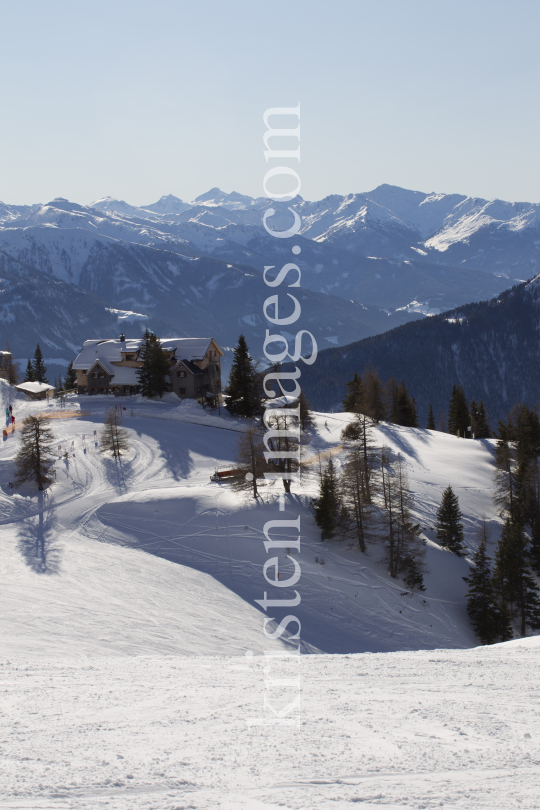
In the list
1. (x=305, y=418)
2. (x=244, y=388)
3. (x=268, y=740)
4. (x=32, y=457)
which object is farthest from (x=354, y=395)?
(x=268, y=740)

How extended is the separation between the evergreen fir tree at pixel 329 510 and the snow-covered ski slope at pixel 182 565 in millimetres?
1024

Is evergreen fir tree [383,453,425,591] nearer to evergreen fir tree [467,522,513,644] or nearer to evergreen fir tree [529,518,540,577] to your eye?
evergreen fir tree [467,522,513,644]

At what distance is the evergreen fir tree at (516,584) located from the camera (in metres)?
38.3

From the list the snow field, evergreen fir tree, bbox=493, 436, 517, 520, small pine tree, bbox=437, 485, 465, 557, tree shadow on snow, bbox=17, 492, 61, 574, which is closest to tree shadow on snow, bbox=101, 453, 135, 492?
tree shadow on snow, bbox=17, 492, 61, 574

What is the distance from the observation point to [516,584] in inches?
1519

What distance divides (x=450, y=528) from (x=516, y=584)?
24.1ft

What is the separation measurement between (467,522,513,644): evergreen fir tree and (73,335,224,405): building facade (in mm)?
43572

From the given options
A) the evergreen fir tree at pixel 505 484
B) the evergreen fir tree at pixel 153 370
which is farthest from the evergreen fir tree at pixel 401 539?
the evergreen fir tree at pixel 153 370

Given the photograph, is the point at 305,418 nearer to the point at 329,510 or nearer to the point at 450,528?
the point at 450,528

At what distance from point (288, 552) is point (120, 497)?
571 inches

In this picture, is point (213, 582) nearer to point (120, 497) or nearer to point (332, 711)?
point (120, 497)

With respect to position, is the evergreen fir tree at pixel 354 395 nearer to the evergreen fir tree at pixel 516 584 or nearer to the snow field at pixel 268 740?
the evergreen fir tree at pixel 516 584

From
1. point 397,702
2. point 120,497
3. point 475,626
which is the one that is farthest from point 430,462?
point 397,702

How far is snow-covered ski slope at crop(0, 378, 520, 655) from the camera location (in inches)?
1016
